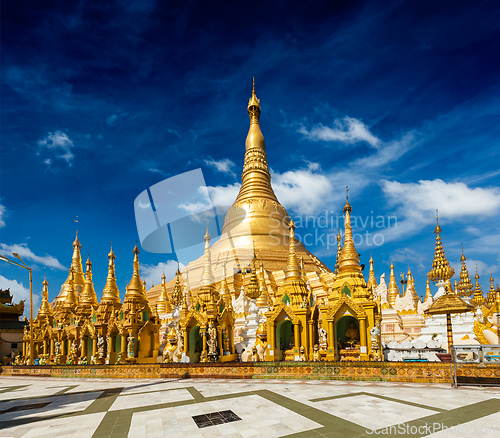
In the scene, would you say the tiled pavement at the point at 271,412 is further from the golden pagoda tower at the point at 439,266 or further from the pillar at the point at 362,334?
the golden pagoda tower at the point at 439,266

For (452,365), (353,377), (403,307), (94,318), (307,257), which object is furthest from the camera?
(307,257)

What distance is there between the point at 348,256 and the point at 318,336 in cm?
534

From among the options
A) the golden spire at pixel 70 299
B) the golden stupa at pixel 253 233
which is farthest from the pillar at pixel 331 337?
the golden spire at pixel 70 299

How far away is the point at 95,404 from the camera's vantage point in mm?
9664

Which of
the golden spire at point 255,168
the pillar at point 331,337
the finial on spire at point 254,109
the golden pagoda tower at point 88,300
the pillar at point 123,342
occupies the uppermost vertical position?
the finial on spire at point 254,109

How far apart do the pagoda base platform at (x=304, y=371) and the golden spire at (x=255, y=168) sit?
33308mm

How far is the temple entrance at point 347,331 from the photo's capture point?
63.9ft

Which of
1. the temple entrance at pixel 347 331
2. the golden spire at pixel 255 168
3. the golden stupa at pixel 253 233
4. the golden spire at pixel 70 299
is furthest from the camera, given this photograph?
the golden spire at pixel 255 168

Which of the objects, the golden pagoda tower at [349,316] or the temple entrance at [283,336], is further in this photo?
the temple entrance at [283,336]

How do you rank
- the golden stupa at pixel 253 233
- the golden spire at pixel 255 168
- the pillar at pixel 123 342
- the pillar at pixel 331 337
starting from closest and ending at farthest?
the pillar at pixel 331 337 → the pillar at pixel 123 342 → the golden stupa at pixel 253 233 → the golden spire at pixel 255 168

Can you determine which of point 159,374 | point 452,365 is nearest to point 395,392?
point 452,365

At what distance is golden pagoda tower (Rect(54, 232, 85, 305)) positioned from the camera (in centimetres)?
3806

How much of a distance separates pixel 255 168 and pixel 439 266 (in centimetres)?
3010

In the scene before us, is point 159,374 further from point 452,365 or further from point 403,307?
point 403,307
